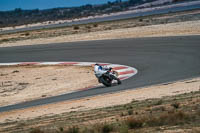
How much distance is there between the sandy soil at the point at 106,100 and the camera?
1275 cm

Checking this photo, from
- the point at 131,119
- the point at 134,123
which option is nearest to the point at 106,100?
the point at 131,119

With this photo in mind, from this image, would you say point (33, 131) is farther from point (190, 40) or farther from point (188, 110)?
point (190, 40)

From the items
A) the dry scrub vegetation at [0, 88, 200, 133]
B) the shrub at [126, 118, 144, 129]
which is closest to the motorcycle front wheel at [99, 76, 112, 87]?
the dry scrub vegetation at [0, 88, 200, 133]

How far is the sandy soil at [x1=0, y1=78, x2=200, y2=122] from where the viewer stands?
1275cm

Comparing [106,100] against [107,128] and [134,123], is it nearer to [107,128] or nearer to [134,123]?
[134,123]

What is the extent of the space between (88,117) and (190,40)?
62.3 feet

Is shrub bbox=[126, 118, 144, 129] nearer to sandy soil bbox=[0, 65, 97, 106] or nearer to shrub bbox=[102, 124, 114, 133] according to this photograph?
shrub bbox=[102, 124, 114, 133]

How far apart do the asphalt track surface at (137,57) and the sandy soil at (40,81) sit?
177 cm

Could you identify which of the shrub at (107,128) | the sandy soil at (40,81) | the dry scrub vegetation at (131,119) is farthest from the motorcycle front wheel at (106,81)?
the shrub at (107,128)

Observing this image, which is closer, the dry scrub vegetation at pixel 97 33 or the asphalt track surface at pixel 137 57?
the asphalt track surface at pixel 137 57

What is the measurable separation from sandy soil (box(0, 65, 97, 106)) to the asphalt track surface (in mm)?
1770

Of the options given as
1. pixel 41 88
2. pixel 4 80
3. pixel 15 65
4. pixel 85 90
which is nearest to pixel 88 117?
pixel 85 90

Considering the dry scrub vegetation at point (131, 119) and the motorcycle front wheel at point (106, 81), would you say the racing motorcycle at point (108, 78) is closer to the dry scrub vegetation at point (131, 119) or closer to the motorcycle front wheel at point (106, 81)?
the motorcycle front wheel at point (106, 81)

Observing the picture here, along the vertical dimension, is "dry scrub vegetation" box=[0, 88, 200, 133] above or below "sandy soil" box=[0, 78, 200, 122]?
above
